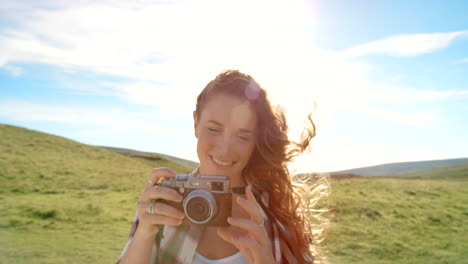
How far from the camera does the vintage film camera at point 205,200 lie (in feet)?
7.91

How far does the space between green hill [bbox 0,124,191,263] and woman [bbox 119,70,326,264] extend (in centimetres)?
558

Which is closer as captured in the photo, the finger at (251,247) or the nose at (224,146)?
Answer: the finger at (251,247)

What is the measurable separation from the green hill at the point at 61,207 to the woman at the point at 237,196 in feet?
18.3

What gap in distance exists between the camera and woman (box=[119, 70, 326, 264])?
2438 millimetres

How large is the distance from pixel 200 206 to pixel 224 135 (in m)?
0.55

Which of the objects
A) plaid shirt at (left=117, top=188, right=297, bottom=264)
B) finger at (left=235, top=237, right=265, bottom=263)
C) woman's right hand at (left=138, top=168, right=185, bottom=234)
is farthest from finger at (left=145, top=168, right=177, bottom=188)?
finger at (left=235, top=237, right=265, bottom=263)

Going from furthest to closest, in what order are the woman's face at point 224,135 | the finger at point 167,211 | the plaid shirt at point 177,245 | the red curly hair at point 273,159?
1. the red curly hair at point 273,159
2. the woman's face at point 224,135
3. the plaid shirt at point 177,245
4. the finger at point 167,211

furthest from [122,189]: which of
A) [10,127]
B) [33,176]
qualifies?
[10,127]

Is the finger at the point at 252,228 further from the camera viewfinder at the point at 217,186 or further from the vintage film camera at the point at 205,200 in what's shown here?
the camera viewfinder at the point at 217,186

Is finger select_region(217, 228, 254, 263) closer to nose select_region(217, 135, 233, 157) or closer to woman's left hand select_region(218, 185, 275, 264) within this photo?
woman's left hand select_region(218, 185, 275, 264)

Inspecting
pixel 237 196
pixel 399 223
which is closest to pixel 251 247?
pixel 237 196

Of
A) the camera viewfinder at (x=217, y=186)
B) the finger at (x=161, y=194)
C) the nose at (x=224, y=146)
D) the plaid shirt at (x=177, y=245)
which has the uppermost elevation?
the nose at (x=224, y=146)

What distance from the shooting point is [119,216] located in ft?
38.5

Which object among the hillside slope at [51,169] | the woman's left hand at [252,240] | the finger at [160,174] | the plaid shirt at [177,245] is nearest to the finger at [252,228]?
the woman's left hand at [252,240]
